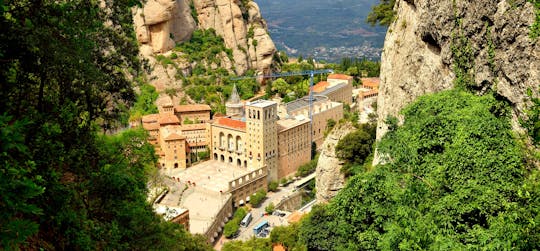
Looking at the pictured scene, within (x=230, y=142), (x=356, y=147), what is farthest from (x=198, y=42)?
(x=356, y=147)

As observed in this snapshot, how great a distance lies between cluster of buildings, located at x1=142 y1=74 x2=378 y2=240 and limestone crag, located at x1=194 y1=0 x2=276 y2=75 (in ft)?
41.6

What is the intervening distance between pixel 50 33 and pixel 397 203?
341 inches

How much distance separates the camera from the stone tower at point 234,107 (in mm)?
52031

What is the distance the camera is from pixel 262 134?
44.8 m

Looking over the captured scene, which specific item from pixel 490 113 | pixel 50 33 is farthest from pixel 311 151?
pixel 50 33

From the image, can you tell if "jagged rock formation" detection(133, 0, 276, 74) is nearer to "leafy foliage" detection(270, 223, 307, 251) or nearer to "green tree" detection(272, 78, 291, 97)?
"green tree" detection(272, 78, 291, 97)

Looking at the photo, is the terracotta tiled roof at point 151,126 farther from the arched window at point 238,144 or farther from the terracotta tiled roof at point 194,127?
the arched window at point 238,144

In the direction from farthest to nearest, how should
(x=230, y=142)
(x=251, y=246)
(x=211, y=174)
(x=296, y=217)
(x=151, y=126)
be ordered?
(x=151, y=126) < (x=230, y=142) < (x=211, y=174) < (x=296, y=217) < (x=251, y=246)

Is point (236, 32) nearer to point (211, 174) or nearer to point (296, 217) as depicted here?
point (211, 174)

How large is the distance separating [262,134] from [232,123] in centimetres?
396

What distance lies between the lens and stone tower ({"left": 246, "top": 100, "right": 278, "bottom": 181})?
1753 inches

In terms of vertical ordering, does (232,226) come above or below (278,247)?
below

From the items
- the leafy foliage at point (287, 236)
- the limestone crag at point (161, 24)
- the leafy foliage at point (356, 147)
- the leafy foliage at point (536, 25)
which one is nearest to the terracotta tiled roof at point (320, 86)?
the limestone crag at point (161, 24)

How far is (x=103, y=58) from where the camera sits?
39.9ft
